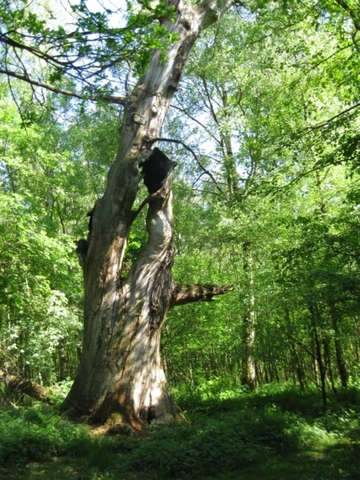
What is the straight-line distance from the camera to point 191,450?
189 inches

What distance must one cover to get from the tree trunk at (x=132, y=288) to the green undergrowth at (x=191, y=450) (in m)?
0.57

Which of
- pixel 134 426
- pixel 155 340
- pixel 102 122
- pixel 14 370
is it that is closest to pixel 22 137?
pixel 102 122

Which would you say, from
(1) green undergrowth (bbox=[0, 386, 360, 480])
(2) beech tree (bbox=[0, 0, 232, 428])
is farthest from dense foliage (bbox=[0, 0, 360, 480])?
(2) beech tree (bbox=[0, 0, 232, 428])

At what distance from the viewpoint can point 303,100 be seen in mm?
11891

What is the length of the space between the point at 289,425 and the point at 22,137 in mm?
11653

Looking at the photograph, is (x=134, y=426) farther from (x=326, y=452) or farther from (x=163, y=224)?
(x=163, y=224)

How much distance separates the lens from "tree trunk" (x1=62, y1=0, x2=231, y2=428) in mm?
6445

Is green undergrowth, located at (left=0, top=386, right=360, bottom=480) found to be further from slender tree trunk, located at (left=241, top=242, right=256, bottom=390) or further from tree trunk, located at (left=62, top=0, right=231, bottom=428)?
slender tree trunk, located at (left=241, top=242, right=256, bottom=390)

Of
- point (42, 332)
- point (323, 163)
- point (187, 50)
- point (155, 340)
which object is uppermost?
point (187, 50)

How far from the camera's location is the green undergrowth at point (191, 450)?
4379 millimetres

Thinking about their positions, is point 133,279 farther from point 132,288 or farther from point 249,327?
point 249,327

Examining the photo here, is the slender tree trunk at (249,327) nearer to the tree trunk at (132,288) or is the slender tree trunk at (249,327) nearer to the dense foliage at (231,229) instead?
the dense foliage at (231,229)

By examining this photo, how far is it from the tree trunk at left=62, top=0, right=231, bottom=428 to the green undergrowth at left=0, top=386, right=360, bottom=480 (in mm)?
570

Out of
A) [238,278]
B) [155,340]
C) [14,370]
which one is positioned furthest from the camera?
[238,278]
